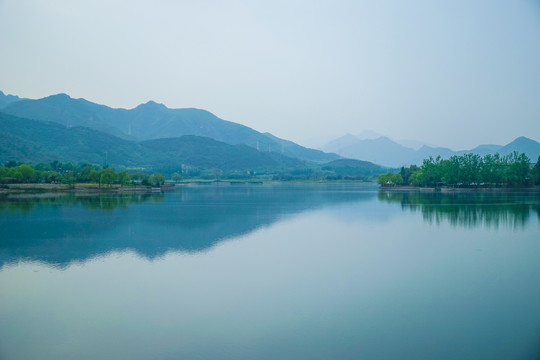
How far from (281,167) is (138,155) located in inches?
2535

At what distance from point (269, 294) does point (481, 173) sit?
63.6m

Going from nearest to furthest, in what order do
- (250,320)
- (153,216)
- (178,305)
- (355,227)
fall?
(250,320) < (178,305) < (355,227) < (153,216)

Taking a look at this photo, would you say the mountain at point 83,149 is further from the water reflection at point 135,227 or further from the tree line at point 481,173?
the tree line at point 481,173

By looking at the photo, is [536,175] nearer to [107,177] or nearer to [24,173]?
[107,177]

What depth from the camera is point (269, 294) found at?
12.8m

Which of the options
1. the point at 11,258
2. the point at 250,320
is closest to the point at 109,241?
the point at 11,258

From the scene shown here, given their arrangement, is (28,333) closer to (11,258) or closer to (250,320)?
(250,320)

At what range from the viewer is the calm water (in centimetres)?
913

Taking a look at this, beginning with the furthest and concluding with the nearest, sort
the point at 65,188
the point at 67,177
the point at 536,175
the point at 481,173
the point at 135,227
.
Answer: the point at 67,177
the point at 481,173
the point at 536,175
the point at 65,188
the point at 135,227

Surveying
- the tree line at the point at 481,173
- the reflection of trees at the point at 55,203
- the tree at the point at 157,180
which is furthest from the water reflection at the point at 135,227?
the tree at the point at 157,180

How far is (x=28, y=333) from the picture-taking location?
9852mm

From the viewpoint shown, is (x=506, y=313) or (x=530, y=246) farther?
(x=530, y=246)

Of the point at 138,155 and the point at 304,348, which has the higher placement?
the point at 138,155

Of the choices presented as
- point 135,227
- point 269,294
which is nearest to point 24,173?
point 135,227
